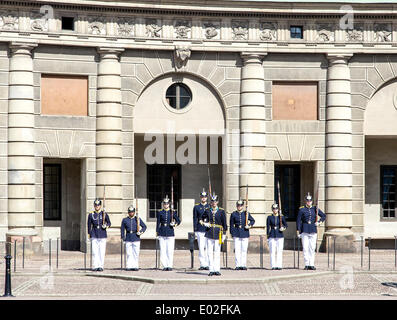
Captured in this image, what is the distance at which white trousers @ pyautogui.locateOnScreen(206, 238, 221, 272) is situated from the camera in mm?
22422

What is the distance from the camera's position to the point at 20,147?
93.4ft

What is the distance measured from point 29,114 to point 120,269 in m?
7.11

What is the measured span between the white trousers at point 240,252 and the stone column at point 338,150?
6.76 m

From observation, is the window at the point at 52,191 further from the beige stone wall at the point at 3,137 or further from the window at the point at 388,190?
the window at the point at 388,190

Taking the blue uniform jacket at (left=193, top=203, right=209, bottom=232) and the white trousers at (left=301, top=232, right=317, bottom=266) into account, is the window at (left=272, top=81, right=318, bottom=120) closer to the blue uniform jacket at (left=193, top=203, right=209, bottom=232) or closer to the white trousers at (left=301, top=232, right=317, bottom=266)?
the white trousers at (left=301, top=232, right=317, bottom=266)

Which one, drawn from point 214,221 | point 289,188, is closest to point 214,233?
point 214,221

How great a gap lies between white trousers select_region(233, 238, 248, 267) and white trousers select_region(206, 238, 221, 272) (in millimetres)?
1311

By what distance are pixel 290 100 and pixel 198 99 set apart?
3174mm

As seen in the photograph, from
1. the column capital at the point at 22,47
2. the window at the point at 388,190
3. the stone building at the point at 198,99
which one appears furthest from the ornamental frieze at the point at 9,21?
the window at the point at 388,190

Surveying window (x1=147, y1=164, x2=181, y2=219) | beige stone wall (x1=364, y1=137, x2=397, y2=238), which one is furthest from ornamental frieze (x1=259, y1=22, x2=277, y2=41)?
window (x1=147, y1=164, x2=181, y2=219)

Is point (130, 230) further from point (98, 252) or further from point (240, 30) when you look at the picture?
point (240, 30)

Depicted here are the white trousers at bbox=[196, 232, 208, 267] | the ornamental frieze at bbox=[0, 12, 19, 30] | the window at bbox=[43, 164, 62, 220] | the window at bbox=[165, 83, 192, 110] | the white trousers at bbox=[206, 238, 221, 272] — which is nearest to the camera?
the white trousers at bbox=[206, 238, 221, 272]

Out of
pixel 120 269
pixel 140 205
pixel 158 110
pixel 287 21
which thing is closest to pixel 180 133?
pixel 158 110

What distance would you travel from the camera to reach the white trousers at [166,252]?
24016mm
